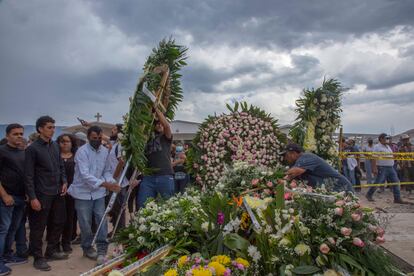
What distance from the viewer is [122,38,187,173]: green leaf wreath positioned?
159 inches

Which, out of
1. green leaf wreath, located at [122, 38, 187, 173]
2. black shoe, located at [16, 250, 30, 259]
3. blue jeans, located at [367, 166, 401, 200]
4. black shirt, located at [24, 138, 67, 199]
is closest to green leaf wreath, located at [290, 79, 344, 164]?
green leaf wreath, located at [122, 38, 187, 173]

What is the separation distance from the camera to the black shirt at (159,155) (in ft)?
15.4

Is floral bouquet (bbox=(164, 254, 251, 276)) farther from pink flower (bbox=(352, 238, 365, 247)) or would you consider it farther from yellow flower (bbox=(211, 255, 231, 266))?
pink flower (bbox=(352, 238, 365, 247))

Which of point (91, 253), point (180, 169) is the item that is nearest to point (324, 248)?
point (91, 253)

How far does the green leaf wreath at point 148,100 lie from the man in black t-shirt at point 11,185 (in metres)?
1.91

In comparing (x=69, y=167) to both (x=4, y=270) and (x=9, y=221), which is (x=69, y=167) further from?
(x=4, y=270)

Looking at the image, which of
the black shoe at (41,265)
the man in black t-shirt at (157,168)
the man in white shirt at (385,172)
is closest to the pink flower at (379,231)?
the man in black t-shirt at (157,168)

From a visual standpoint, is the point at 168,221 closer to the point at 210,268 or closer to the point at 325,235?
the point at 210,268

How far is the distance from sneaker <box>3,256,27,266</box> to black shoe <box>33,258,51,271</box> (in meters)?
0.40

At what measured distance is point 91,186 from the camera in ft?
16.2

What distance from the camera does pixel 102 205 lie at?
17.0 ft

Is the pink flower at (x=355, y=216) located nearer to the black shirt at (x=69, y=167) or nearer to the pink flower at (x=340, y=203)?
the pink flower at (x=340, y=203)

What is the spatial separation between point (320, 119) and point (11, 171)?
455 cm

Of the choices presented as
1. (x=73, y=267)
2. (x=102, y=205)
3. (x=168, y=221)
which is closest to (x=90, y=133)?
(x=102, y=205)
